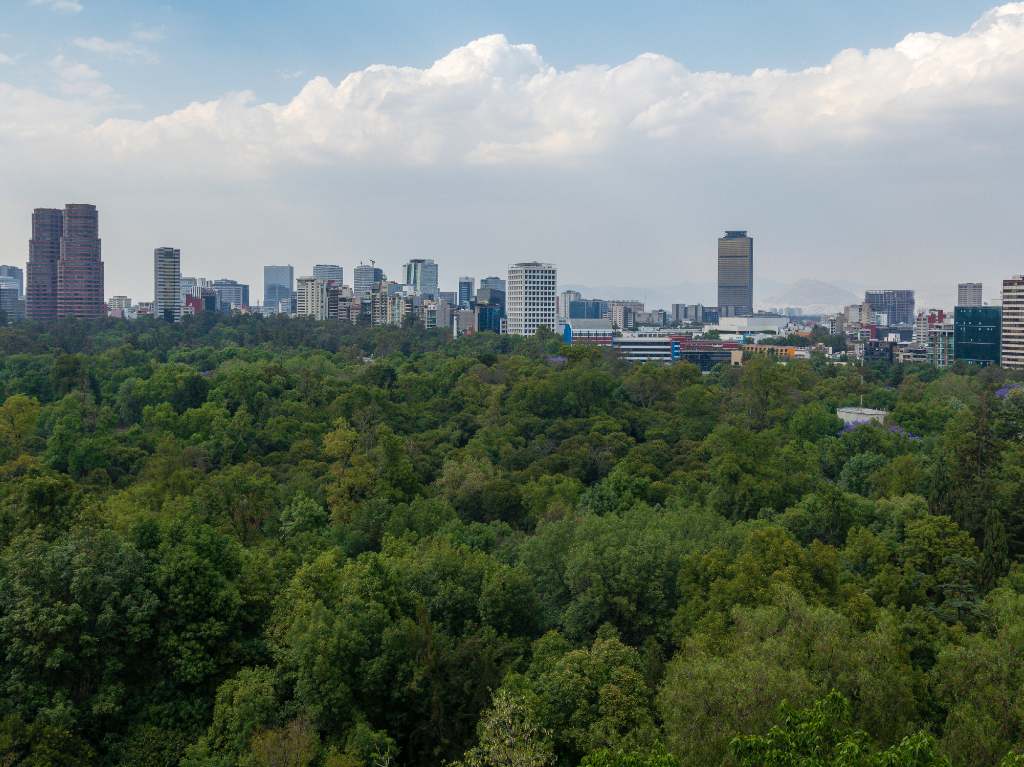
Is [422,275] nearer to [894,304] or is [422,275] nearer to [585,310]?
[585,310]

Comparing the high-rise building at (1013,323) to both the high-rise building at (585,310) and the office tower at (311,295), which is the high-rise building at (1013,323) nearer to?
the office tower at (311,295)

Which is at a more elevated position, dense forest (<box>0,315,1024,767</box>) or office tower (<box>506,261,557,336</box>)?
office tower (<box>506,261,557,336</box>)

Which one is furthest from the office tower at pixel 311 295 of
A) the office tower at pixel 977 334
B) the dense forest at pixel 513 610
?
the dense forest at pixel 513 610

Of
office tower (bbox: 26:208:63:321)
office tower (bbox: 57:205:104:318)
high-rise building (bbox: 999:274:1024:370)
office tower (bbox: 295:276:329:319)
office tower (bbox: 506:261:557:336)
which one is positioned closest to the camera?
high-rise building (bbox: 999:274:1024:370)

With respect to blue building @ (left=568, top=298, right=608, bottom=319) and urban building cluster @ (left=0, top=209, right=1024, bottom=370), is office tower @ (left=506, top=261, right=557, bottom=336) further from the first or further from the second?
blue building @ (left=568, top=298, right=608, bottom=319)

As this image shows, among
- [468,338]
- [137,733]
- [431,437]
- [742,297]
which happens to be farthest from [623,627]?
[742,297]

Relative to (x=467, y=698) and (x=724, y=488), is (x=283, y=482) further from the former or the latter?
(x=467, y=698)

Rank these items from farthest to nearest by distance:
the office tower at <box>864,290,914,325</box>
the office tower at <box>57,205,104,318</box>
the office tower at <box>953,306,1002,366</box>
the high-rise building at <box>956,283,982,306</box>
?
1. the office tower at <box>864,290,914,325</box>
2. the high-rise building at <box>956,283,982,306</box>
3. the office tower at <box>57,205,104,318</box>
4. the office tower at <box>953,306,1002,366</box>

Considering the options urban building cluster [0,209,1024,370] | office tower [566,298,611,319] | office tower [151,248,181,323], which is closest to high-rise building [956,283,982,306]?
urban building cluster [0,209,1024,370]
